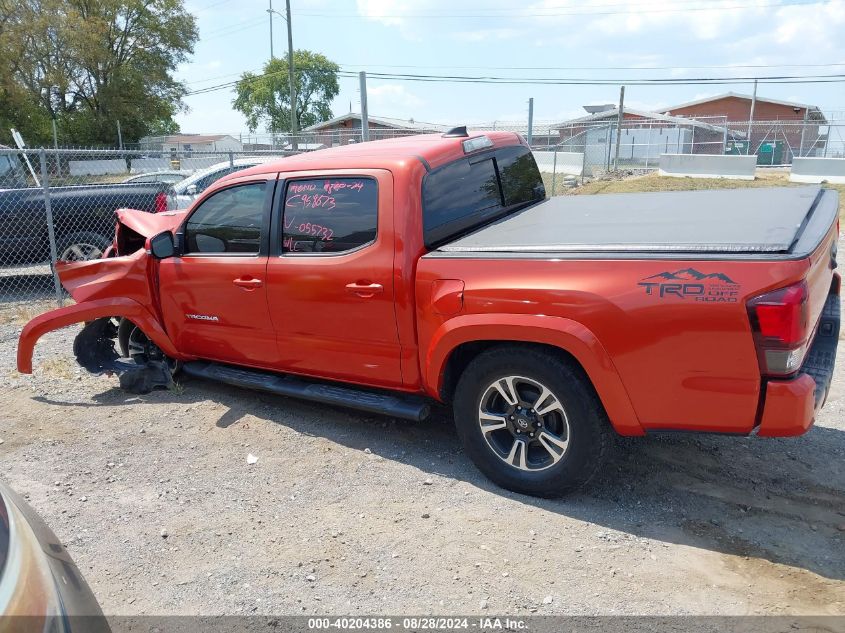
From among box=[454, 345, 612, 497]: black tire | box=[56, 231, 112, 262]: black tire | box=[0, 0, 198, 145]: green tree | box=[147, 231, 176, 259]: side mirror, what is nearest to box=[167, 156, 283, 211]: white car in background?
box=[56, 231, 112, 262]: black tire

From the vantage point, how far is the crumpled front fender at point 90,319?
16.7 ft

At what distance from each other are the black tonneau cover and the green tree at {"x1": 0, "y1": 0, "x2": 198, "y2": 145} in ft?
158

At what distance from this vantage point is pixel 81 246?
918cm

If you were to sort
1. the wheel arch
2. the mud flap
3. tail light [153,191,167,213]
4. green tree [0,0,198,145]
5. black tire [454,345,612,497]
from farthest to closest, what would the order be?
green tree [0,0,198,145]
tail light [153,191,167,213]
the mud flap
black tire [454,345,612,497]
the wheel arch

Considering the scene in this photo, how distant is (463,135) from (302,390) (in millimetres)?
2026

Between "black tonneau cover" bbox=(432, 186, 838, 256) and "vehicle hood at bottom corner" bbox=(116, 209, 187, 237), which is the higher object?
"black tonneau cover" bbox=(432, 186, 838, 256)

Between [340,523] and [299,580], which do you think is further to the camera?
[340,523]

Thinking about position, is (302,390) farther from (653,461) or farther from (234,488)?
(653,461)

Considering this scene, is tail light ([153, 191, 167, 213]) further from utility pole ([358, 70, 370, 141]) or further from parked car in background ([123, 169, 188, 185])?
utility pole ([358, 70, 370, 141])

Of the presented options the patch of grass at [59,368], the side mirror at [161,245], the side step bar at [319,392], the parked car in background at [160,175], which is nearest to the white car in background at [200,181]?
the parked car in background at [160,175]

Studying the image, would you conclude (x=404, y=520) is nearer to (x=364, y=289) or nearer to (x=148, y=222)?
(x=364, y=289)

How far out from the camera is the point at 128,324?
5609 mm

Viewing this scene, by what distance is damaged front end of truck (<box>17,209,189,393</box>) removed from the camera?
Answer: 201 inches

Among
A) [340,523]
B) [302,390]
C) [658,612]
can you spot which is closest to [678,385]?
[658,612]
